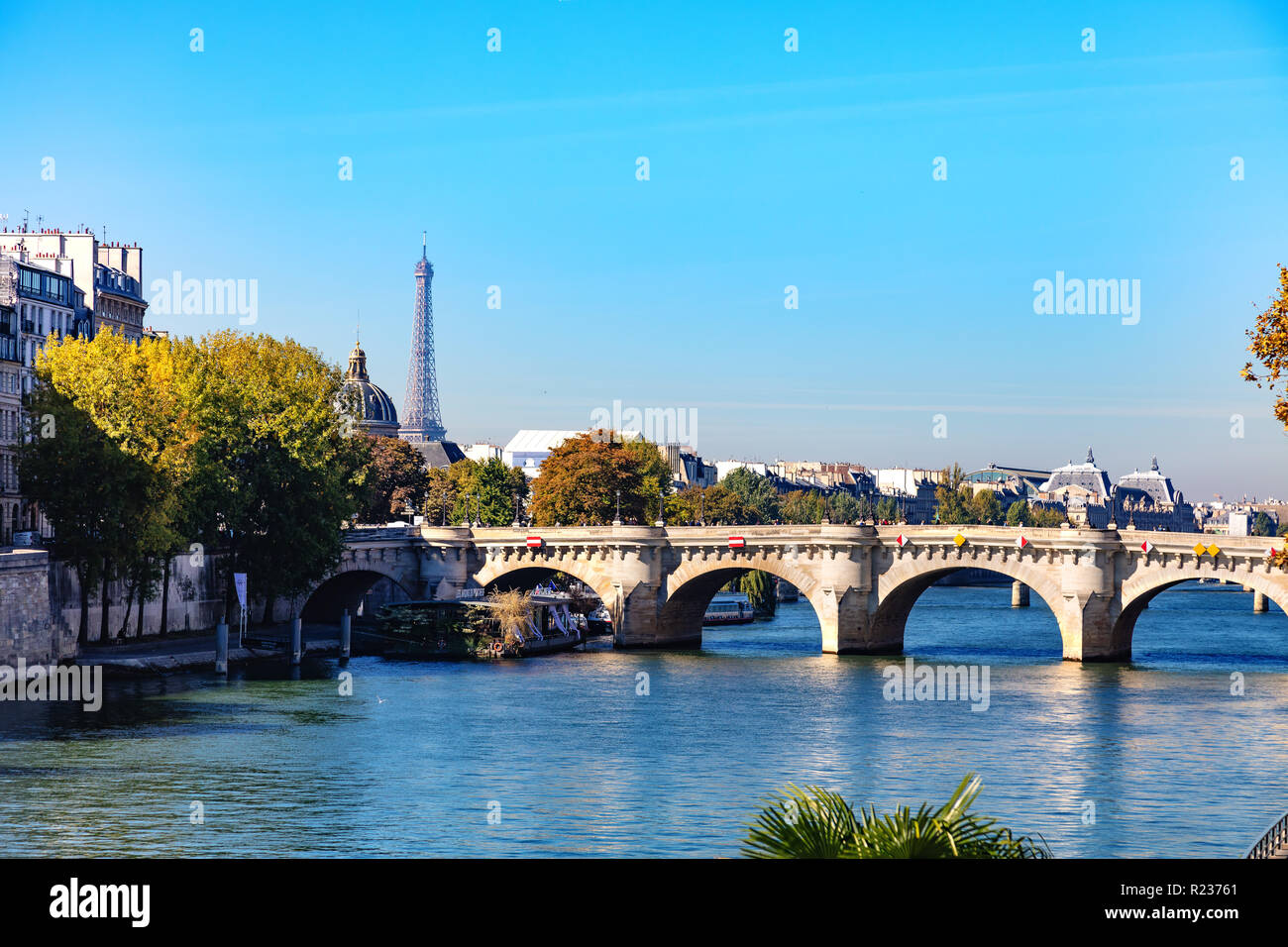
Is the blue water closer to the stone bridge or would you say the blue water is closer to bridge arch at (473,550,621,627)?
the stone bridge

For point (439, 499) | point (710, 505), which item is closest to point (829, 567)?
point (710, 505)

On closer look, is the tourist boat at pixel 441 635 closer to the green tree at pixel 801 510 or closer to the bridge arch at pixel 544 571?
the bridge arch at pixel 544 571

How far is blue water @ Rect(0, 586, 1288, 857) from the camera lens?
3575cm

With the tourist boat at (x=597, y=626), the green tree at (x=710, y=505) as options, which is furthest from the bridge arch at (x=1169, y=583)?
the green tree at (x=710, y=505)

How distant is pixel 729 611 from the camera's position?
115188 mm

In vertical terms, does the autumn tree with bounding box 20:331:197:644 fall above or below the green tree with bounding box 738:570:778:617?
above

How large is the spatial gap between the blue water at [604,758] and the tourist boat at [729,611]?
3668cm

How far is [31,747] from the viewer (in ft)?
146

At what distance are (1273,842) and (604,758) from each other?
27623mm

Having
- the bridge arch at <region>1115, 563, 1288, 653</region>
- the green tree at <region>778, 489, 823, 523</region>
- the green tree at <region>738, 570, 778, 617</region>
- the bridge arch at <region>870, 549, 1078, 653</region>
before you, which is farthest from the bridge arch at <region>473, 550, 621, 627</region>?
the green tree at <region>778, 489, 823, 523</region>

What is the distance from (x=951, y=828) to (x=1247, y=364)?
15.3 metres

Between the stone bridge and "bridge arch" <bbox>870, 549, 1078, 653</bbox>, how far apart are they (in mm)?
70
